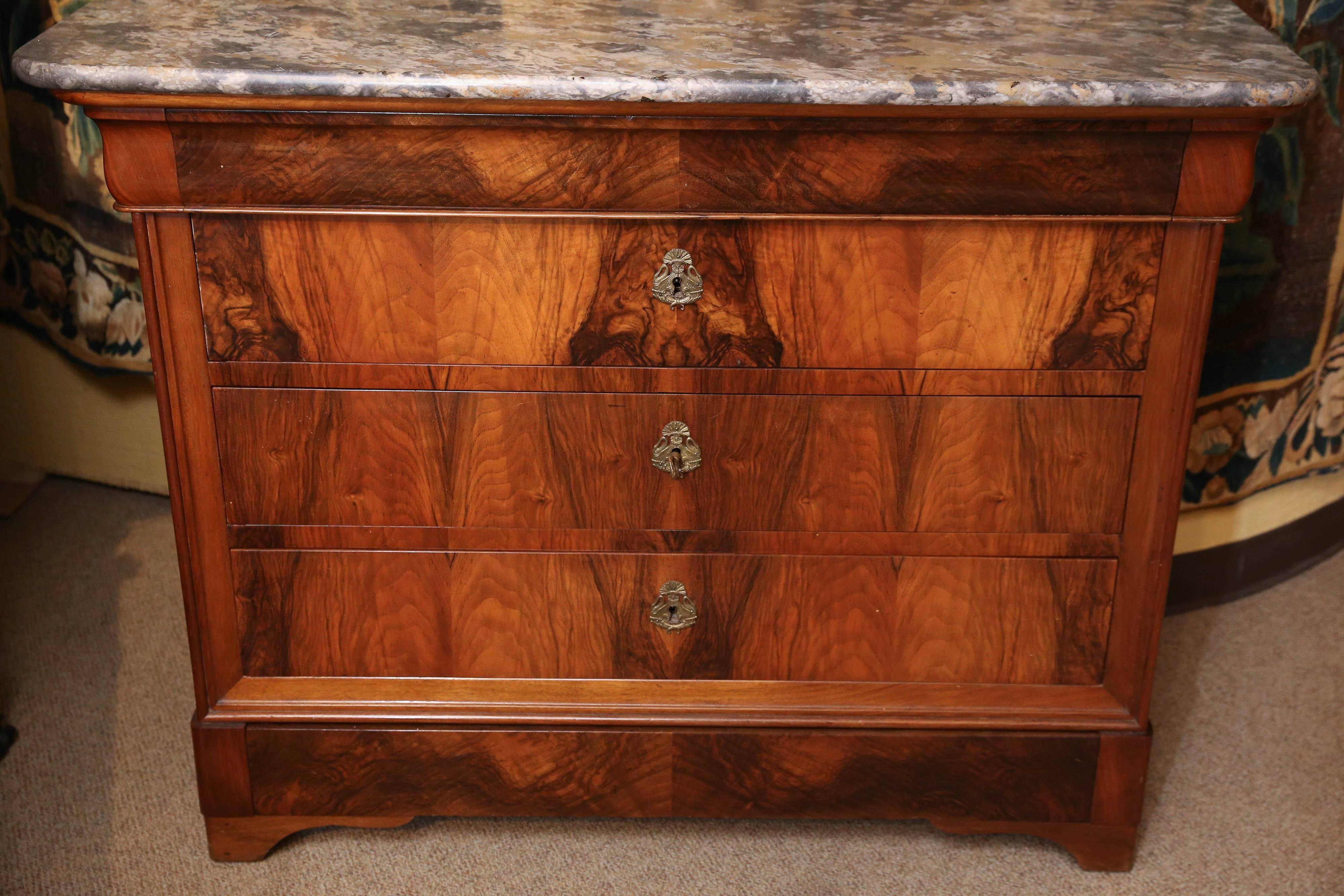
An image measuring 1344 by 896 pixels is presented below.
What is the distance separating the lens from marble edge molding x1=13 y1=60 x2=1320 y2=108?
112 cm

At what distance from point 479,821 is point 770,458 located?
628 millimetres

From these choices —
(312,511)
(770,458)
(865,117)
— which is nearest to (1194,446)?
(770,458)

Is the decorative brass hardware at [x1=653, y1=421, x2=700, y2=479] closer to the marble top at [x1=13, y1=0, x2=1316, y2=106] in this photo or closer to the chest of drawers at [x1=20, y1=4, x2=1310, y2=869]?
the chest of drawers at [x1=20, y1=4, x2=1310, y2=869]

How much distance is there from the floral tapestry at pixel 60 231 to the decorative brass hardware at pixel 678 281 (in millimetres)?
1056

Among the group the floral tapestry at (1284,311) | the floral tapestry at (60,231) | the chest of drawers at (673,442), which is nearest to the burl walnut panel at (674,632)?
the chest of drawers at (673,442)

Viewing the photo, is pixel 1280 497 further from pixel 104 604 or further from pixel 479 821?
pixel 104 604

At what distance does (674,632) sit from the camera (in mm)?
1417

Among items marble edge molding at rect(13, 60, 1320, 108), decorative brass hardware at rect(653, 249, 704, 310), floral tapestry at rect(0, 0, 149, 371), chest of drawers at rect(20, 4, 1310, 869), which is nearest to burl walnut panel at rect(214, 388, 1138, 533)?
chest of drawers at rect(20, 4, 1310, 869)

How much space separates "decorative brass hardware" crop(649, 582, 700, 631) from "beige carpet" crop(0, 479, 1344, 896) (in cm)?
33

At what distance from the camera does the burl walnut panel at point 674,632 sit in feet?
4.55

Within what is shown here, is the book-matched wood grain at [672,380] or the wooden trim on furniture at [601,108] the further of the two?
the book-matched wood grain at [672,380]

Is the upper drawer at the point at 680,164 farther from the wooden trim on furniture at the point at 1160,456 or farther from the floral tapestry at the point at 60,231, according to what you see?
the floral tapestry at the point at 60,231

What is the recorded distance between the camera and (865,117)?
1.17 metres

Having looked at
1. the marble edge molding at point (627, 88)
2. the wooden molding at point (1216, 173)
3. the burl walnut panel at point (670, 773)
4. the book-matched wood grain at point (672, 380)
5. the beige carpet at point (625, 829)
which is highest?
the marble edge molding at point (627, 88)
